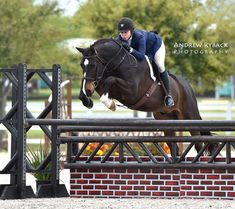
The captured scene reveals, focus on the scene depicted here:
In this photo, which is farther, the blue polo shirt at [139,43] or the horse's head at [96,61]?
the blue polo shirt at [139,43]

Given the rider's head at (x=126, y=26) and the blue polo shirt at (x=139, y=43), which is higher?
the rider's head at (x=126, y=26)

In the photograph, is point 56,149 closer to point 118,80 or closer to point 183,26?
point 118,80

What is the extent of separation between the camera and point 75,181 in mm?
9094

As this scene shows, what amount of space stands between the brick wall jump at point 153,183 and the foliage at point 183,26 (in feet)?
38.3

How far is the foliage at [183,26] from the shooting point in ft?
68.6

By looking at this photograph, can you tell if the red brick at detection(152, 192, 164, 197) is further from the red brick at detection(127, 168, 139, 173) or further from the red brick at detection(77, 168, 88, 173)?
the red brick at detection(77, 168, 88, 173)

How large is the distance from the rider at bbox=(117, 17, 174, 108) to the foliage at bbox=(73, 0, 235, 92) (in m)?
9.75

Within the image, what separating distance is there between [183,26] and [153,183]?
41.2 feet

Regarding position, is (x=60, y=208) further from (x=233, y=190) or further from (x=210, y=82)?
(x=210, y=82)

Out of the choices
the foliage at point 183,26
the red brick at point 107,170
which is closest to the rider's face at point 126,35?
the red brick at point 107,170

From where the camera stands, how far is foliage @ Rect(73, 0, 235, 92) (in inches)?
823

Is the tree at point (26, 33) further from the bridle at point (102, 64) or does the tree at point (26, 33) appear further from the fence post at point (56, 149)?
the fence post at point (56, 149)

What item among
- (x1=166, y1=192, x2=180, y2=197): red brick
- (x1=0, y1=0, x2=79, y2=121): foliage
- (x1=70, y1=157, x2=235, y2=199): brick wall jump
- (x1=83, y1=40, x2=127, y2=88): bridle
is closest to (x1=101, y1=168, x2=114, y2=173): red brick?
(x1=70, y1=157, x2=235, y2=199): brick wall jump

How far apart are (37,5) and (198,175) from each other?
13436 mm
